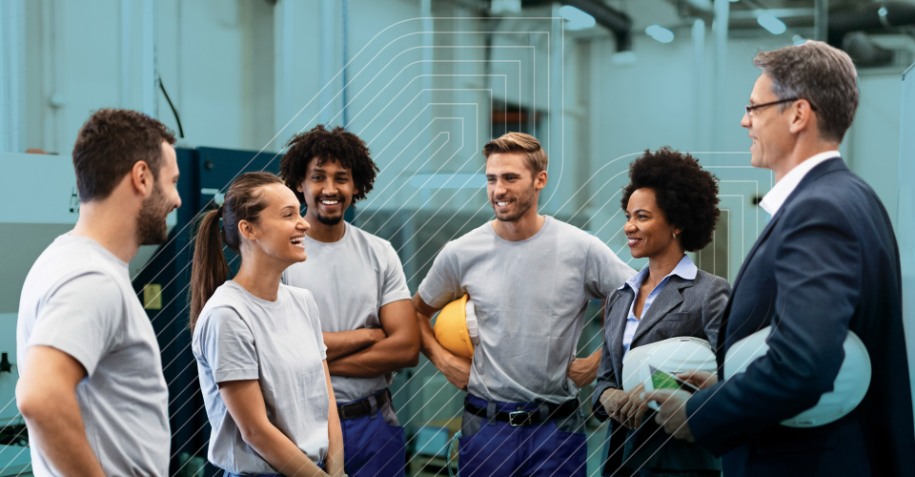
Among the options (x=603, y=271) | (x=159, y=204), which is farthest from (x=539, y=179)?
(x=159, y=204)

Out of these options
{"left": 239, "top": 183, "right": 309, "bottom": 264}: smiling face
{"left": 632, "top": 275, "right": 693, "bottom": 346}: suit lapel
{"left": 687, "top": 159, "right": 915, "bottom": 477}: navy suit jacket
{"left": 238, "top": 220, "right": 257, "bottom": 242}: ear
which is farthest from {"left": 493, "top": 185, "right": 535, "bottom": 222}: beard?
{"left": 687, "top": 159, "right": 915, "bottom": 477}: navy suit jacket

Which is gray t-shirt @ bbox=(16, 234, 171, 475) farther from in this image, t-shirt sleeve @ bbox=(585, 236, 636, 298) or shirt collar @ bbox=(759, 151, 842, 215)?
t-shirt sleeve @ bbox=(585, 236, 636, 298)

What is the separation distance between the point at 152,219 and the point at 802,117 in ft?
3.62

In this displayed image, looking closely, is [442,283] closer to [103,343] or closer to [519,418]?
[519,418]

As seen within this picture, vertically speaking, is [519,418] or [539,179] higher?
[539,179]

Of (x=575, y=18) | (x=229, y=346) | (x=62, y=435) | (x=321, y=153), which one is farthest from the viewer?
(x=575, y=18)

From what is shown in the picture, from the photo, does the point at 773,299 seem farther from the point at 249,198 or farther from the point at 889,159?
the point at 889,159

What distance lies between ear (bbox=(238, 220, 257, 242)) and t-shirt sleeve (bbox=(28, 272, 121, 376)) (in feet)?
1.98

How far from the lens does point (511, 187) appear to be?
2.49 m

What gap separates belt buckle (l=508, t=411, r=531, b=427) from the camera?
243 cm

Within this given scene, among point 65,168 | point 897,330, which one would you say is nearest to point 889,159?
point 897,330

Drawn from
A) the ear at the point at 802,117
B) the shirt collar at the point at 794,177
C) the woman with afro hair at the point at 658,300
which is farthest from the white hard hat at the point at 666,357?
the ear at the point at 802,117

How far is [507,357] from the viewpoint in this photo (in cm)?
245

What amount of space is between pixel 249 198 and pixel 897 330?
133 cm
